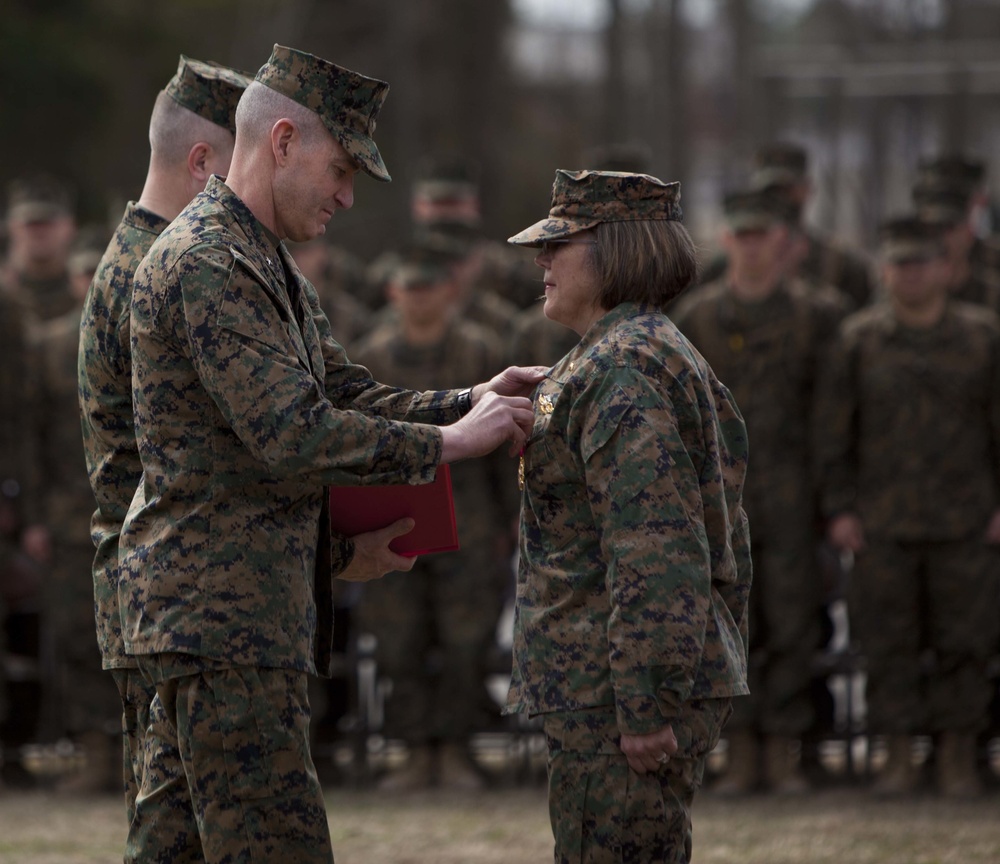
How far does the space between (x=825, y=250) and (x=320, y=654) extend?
220 inches

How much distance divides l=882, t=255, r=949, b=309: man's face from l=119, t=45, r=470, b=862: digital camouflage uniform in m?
4.02

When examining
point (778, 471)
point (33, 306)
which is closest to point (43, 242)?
point (33, 306)

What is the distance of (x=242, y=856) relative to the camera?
3.52 metres

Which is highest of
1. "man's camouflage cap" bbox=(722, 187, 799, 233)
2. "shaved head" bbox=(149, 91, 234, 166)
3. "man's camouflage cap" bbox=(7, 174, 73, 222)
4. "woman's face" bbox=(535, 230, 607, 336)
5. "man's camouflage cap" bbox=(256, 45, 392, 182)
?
"man's camouflage cap" bbox=(7, 174, 73, 222)

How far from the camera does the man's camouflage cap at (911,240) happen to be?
713 cm

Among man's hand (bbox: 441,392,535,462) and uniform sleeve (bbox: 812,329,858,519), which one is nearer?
man's hand (bbox: 441,392,535,462)

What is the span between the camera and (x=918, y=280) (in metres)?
7.14

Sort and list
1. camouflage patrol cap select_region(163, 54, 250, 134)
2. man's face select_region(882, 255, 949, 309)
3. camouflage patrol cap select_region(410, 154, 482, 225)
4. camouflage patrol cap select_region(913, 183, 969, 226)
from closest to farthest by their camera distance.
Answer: camouflage patrol cap select_region(163, 54, 250, 134)
man's face select_region(882, 255, 949, 309)
camouflage patrol cap select_region(913, 183, 969, 226)
camouflage patrol cap select_region(410, 154, 482, 225)

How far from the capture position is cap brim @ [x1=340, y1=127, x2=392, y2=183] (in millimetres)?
3629

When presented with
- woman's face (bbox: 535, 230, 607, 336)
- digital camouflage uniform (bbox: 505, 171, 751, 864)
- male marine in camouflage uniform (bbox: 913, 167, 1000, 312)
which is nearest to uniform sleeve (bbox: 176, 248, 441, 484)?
digital camouflage uniform (bbox: 505, 171, 751, 864)

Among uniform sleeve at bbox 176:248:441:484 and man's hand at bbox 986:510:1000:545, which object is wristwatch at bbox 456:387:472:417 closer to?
uniform sleeve at bbox 176:248:441:484

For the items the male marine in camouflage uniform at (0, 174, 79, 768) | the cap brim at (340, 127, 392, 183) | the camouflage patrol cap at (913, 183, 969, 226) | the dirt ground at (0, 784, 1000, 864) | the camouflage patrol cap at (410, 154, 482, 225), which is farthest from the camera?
the camouflage patrol cap at (410, 154, 482, 225)

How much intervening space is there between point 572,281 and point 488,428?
0.40 meters

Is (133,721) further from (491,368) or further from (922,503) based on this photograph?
(922,503)
